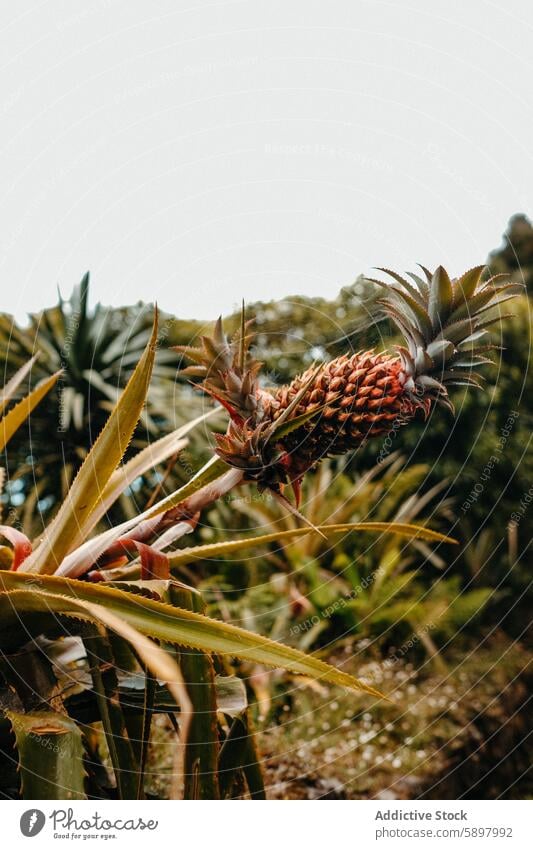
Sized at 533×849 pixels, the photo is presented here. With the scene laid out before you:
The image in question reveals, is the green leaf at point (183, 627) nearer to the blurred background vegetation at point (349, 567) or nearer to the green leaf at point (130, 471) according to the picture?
the green leaf at point (130, 471)

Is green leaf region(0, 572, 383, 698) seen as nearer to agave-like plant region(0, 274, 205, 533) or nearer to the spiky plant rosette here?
the spiky plant rosette

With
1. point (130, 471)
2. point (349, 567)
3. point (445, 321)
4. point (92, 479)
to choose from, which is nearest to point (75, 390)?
point (349, 567)

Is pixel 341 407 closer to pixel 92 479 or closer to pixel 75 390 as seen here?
pixel 92 479

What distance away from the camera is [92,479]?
129cm

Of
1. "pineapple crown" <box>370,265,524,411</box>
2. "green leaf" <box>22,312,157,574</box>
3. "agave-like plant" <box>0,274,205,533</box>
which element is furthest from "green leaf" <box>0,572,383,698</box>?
"agave-like plant" <box>0,274,205,533</box>

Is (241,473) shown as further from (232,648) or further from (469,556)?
(469,556)

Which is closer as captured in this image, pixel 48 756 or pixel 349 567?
pixel 48 756

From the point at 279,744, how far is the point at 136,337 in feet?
8.73

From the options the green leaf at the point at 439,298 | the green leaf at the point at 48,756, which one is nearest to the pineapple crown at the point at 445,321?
the green leaf at the point at 439,298

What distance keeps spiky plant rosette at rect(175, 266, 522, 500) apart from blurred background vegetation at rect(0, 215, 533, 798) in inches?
14.1

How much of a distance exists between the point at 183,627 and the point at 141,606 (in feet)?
0.20

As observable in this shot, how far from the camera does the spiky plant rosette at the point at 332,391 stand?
1130 millimetres

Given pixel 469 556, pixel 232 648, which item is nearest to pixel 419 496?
pixel 469 556
